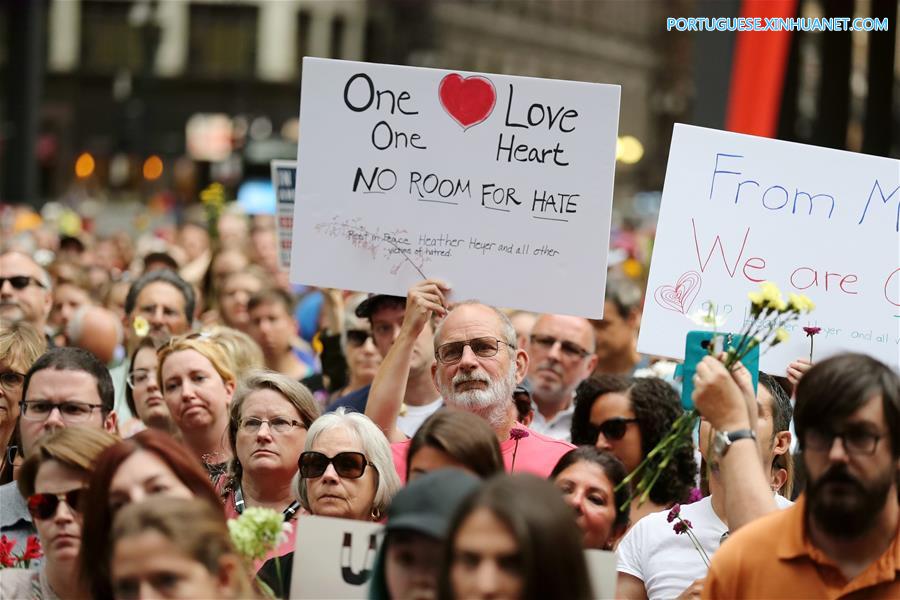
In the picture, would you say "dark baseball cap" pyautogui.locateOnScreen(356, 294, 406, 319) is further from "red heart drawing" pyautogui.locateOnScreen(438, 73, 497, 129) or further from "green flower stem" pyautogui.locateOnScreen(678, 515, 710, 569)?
"green flower stem" pyautogui.locateOnScreen(678, 515, 710, 569)

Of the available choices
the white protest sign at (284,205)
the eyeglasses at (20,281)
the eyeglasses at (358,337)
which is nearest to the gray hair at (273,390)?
the eyeglasses at (358,337)

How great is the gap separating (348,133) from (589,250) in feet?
3.65

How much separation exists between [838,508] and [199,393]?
3.58m

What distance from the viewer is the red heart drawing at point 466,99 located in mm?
6676

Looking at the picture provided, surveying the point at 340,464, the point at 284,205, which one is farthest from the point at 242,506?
the point at 284,205

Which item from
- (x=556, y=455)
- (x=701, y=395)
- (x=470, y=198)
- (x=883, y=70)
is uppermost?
(x=883, y=70)

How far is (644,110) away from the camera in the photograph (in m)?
85.1

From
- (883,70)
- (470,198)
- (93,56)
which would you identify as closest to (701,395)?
(470,198)

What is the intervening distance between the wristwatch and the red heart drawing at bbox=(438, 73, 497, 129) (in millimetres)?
2548

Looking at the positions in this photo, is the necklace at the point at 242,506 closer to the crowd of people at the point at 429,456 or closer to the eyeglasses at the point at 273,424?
the crowd of people at the point at 429,456

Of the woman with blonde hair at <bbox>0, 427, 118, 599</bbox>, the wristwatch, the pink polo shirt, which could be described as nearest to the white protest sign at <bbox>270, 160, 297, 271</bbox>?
the pink polo shirt

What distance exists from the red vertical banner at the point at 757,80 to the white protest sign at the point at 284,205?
4.49 metres

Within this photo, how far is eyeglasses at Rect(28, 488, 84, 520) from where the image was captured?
4.77 meters

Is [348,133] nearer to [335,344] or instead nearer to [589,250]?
[589,250]
